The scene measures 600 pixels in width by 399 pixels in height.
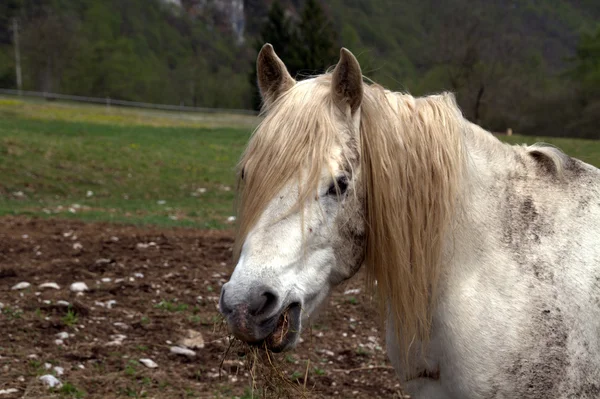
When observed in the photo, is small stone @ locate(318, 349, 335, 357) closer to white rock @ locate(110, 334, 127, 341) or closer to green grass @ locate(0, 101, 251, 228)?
white rock @ locate(110, 334, 127, 341)

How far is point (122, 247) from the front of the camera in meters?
8.20

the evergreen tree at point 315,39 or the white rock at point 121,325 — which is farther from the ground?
the evergreen tree at point 315,39

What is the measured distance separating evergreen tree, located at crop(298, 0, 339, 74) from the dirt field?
2431 cm

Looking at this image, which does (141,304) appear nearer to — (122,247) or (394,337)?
(122,247)

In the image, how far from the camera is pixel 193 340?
551 centimetres

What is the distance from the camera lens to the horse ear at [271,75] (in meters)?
2.87

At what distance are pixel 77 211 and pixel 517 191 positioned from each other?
409 inches

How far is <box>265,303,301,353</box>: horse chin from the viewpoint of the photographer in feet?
7.84

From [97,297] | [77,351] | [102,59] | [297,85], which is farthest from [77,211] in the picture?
[102,59]

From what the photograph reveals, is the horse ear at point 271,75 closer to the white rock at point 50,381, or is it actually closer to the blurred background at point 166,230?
the blurred background at point 166,230

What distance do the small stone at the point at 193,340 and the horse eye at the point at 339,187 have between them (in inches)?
129

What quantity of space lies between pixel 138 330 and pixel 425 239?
3640mm

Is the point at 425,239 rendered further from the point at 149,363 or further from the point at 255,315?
the point at 149,363

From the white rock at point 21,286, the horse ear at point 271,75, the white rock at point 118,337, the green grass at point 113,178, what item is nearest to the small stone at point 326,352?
the white rock at point 118,337
